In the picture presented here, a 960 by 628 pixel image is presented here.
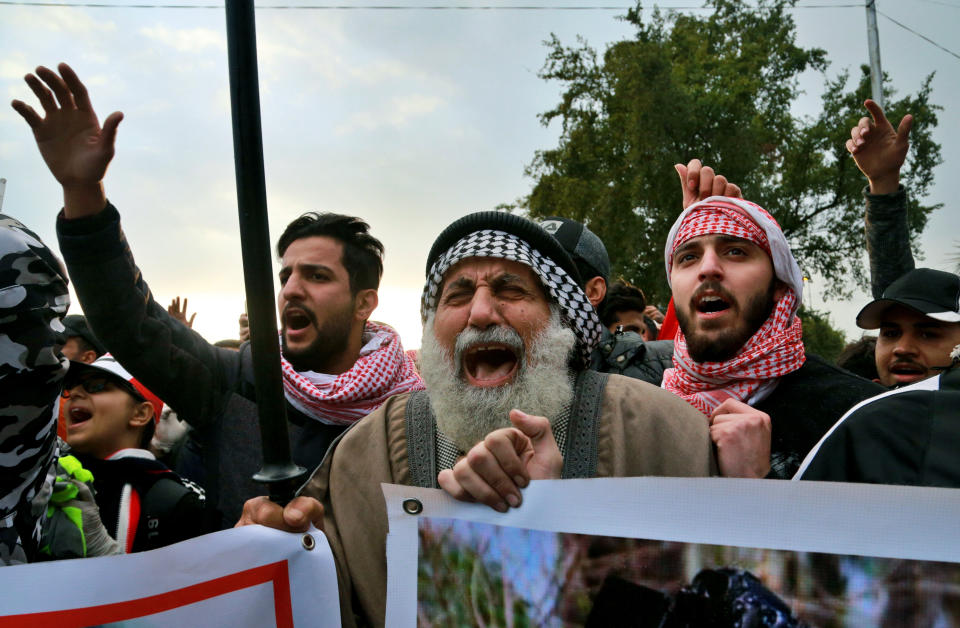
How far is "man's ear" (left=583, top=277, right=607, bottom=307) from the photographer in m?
2.98

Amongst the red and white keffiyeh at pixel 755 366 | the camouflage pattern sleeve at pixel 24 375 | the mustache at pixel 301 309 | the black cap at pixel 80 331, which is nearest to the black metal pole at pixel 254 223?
the camouflage pattern sleeve at pixel 24 375

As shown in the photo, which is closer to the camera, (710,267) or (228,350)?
(710,267)

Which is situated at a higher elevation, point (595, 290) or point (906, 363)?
point (595, 290)

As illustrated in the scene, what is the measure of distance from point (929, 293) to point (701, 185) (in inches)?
47.1

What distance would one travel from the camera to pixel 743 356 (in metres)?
2.08

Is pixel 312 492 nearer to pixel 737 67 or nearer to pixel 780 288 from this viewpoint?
pixel 780 288

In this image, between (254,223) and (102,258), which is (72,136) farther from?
(254,223)

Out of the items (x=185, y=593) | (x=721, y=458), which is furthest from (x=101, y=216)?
(x=721, y=458)

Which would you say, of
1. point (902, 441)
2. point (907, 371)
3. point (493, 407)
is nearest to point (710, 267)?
point (493, 407)

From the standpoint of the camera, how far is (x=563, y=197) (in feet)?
63.4

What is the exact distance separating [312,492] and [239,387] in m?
1.07

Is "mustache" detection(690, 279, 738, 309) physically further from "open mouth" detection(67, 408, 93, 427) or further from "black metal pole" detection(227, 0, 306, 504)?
"open mouth" detection(67, 408, 93, 427)

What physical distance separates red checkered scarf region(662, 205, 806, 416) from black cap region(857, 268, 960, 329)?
3.03 ft

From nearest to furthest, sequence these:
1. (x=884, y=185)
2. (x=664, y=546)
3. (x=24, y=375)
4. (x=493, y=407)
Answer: (x=664, y=546) < (x=24, y=375) < (x=493, y=407) < (x=884, y=185)
